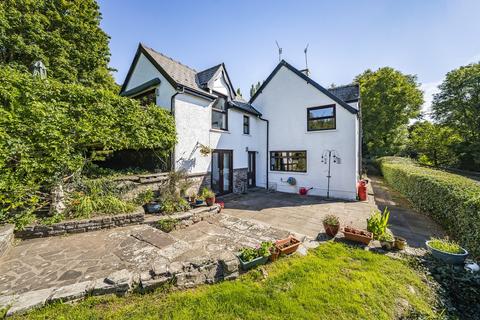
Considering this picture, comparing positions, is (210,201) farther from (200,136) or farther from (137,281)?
(137,281)

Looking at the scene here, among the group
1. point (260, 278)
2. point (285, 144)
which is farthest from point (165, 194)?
point (285, 144)

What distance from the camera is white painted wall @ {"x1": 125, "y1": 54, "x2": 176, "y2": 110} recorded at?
343 inches

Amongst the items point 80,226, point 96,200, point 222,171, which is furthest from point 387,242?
point 96,200

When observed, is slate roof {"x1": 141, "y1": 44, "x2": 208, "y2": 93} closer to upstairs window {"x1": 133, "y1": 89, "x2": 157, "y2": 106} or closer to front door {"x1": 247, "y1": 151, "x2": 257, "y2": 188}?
upstairs window {"x1": 133, "y1": 89, "x2": 157, "y2": 106}

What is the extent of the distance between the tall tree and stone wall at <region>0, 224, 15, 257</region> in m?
12.9

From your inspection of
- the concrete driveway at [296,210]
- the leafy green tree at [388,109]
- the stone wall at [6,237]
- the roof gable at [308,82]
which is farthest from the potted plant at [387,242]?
the leafy green tree at [388,109]

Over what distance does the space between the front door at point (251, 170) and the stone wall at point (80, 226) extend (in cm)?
829

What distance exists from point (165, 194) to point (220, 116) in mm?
5588

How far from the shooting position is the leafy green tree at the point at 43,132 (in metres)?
4.60

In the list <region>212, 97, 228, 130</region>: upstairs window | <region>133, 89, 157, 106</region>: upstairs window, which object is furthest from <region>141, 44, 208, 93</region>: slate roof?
<region>133, 89, 157, 106</region>: upstairs window

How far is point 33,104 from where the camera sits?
4.90 meters

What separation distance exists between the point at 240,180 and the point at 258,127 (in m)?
4.40

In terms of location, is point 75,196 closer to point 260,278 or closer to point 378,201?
point 260,278

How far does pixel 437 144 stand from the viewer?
24531 mm
